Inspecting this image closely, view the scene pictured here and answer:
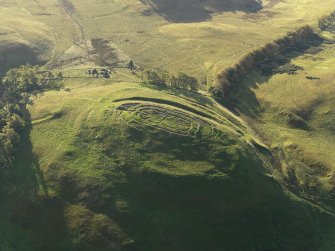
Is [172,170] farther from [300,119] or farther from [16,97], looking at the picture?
[16,97]

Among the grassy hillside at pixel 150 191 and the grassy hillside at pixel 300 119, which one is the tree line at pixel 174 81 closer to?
the grassy hillside at pixel 300 119

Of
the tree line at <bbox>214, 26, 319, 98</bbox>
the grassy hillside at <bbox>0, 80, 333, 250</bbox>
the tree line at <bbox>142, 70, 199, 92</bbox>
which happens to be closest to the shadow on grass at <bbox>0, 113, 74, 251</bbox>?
the grassy hillside at <bbox>0, 80, 333, 250</bbox>

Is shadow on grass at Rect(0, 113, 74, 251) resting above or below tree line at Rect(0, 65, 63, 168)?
below

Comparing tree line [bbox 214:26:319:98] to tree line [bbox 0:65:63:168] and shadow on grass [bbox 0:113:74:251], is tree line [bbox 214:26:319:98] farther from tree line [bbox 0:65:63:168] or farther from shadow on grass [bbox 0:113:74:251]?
shadow on grass [bbox 0:113:74:251]

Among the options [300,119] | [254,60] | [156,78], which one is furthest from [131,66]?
[300,119]

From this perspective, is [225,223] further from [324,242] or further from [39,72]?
[39,72]

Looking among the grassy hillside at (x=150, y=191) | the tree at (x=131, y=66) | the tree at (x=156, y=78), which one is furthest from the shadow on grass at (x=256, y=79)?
the tree at (x=131, y=66)
